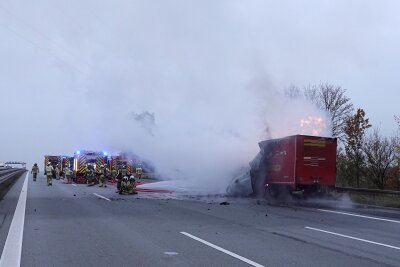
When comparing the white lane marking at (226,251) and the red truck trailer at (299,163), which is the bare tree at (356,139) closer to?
the red truck trailer at (299,163)

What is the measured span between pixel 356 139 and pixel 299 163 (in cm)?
2100

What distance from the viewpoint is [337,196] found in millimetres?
23562

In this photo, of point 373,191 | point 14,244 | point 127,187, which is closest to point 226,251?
point 14,244

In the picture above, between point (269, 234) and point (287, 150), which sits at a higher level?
point (287, 150)

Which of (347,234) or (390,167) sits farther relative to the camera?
(390,167)

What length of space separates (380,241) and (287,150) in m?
11.1

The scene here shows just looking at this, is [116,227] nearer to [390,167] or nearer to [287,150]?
[287,150]

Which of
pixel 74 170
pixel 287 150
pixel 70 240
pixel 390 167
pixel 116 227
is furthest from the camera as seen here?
pixel 74 170

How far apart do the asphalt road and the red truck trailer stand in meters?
4.17

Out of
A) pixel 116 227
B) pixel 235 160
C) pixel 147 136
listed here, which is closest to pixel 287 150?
pixel 235 160

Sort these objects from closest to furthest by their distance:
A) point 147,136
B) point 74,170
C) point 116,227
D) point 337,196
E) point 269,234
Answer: point 269,234 → point 116,227 → point 337,196 → point 147,136 → point 74,170

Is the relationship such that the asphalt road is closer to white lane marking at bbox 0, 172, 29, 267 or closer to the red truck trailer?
white lane marking at bbox 0, 172, 29, 267

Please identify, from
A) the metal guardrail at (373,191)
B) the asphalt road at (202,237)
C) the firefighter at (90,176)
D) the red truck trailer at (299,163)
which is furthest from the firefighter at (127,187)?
the firefighter at (90,176)

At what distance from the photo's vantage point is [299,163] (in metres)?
21.2
